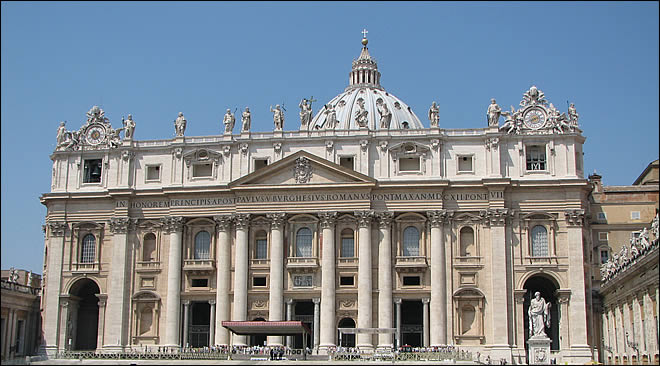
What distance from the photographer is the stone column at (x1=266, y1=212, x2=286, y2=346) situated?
232 feet

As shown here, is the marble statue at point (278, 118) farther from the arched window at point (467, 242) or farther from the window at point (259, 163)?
the arched window at point (467, 242)

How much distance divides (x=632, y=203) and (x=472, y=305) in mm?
17688

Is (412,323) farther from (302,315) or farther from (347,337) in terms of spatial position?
(302,315)

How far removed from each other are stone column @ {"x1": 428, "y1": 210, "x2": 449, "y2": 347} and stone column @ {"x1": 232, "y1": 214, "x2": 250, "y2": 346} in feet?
49.8

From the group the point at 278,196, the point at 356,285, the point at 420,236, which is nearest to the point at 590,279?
the point at 420,236

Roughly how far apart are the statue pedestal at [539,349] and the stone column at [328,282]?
619 inches

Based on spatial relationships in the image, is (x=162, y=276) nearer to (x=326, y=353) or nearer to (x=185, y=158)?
(x=185, y=158)

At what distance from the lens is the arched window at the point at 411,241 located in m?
71.6

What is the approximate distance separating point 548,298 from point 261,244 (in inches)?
977

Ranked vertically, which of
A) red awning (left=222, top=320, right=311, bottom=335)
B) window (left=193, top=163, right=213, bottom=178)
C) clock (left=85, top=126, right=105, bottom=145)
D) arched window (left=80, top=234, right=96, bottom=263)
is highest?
clock (left=85, top=126, right=105, bottom=145)

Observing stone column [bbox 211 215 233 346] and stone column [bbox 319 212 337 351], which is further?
stone column [bbox 211 215 233 346]

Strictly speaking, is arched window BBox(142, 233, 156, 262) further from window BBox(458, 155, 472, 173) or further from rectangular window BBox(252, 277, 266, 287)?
window BBox(458, 155, 472, 173)

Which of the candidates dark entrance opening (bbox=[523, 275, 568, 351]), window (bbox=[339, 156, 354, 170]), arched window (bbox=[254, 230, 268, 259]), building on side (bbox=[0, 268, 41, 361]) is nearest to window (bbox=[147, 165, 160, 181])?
arched window (bbox=[254, 230, 268, 259])

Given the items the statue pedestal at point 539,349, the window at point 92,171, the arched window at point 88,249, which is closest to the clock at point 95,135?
the window at point 92,171
